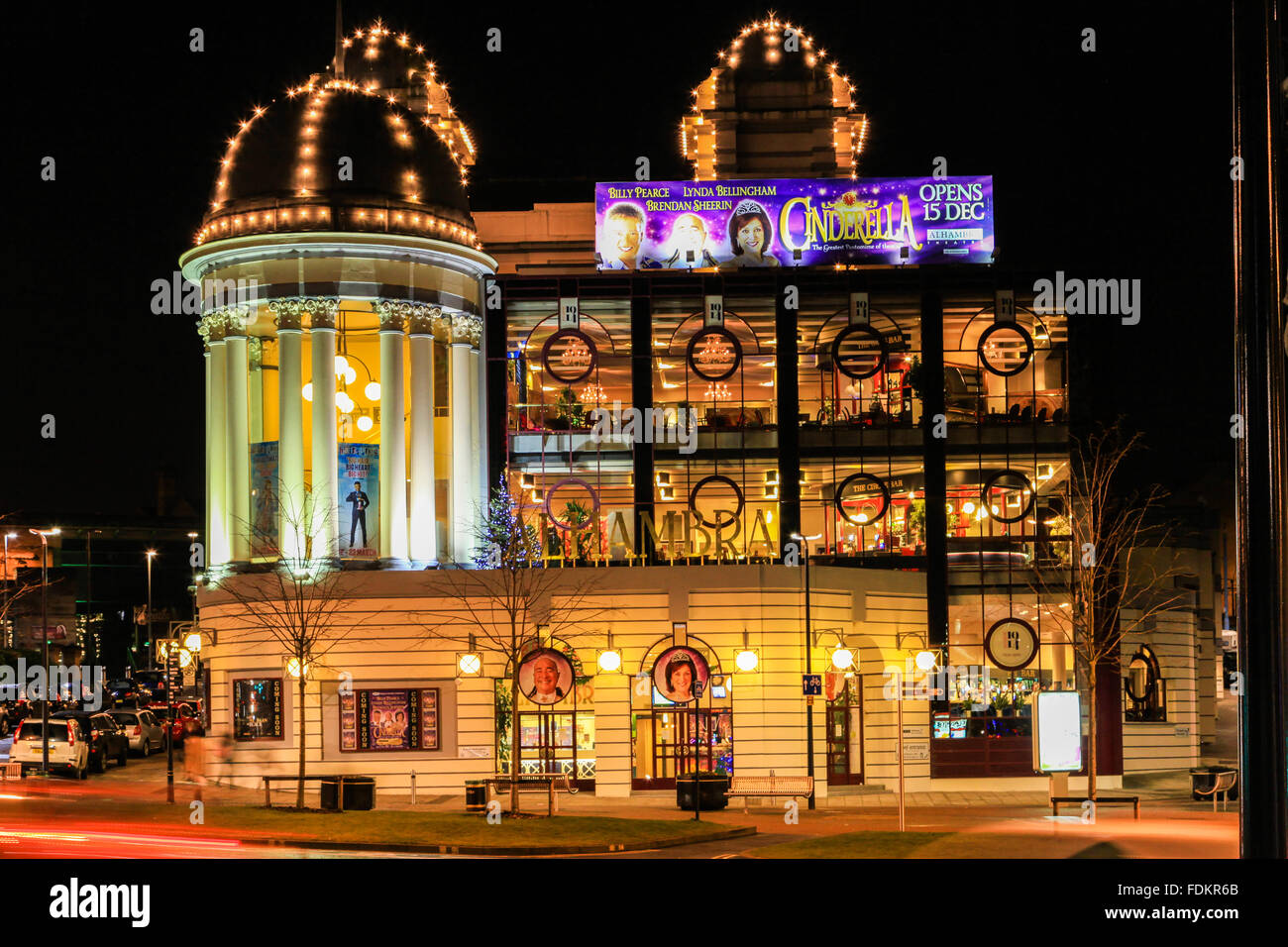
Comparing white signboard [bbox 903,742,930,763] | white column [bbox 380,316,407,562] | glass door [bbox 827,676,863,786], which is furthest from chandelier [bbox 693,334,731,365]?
white signboard [bbox 903,742,930,763]

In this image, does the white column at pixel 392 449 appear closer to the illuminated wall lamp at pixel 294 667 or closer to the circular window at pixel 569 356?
the illuminated wall lamp at pixel 294 667

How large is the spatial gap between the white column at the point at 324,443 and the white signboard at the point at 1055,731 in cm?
2887

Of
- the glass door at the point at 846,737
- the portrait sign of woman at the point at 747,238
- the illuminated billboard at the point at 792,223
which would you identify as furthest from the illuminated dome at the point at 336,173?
the glass door at the point at 846,737

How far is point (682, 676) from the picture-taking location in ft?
165

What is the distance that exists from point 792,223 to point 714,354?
6756mm

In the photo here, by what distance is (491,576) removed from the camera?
170 ft

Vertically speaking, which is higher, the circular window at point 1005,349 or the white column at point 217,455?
the circular window at point 1005,349

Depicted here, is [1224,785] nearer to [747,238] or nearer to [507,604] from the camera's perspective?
[507,604]

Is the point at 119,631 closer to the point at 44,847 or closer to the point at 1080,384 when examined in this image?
the point at 1080,384

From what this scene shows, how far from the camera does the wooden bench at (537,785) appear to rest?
42094 millimetres

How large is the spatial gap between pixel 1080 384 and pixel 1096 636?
11665 mm

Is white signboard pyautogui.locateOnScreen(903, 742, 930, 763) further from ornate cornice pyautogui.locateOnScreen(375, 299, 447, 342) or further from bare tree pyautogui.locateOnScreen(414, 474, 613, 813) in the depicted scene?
ornate cornice pyautogui.locateOnScreen(375, 299, 447, 342)

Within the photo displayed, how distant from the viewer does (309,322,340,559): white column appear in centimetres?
5584
